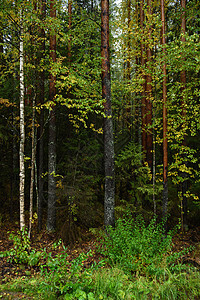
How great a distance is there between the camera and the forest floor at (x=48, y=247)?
5023mm

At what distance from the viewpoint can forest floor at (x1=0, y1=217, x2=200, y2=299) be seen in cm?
502

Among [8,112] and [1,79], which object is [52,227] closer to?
[8,112]

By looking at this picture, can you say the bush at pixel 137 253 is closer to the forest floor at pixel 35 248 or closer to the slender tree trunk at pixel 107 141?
the forest floor at pixel 35 248

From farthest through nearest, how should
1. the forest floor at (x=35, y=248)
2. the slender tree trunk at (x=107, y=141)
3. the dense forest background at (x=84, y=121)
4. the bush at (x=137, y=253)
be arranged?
the slender tree trunk at (x=107, y=141), the dense forest background at (x=84, y=121), the forest floor at (x=35, y=248), the bush at (x=137, y=253)

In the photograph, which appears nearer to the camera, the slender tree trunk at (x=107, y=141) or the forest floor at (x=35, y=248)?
the forest floor at (x=35, y=248)

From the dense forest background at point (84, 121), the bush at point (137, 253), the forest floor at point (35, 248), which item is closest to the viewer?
the bush at point (137, 253)

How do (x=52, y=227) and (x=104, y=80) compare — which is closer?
(x=104, y=80)

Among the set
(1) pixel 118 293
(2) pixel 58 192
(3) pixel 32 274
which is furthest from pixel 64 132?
(1) pixel 118 293

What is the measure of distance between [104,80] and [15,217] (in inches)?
317

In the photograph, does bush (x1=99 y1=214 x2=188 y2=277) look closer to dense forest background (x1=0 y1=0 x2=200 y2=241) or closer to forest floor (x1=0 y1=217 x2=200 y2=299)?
forest floor (x1=0 y1=217 x2=200 y2=299)

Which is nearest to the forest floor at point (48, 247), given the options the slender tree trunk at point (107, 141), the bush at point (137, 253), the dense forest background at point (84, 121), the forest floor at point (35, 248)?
the forest floor at point (35, 248)

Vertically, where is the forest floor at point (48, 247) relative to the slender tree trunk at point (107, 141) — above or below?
below

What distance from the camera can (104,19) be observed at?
→ 7621mm

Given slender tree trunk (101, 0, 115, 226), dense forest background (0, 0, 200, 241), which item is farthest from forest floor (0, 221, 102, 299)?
slender tree trunk (101, 0, 115, 226)
